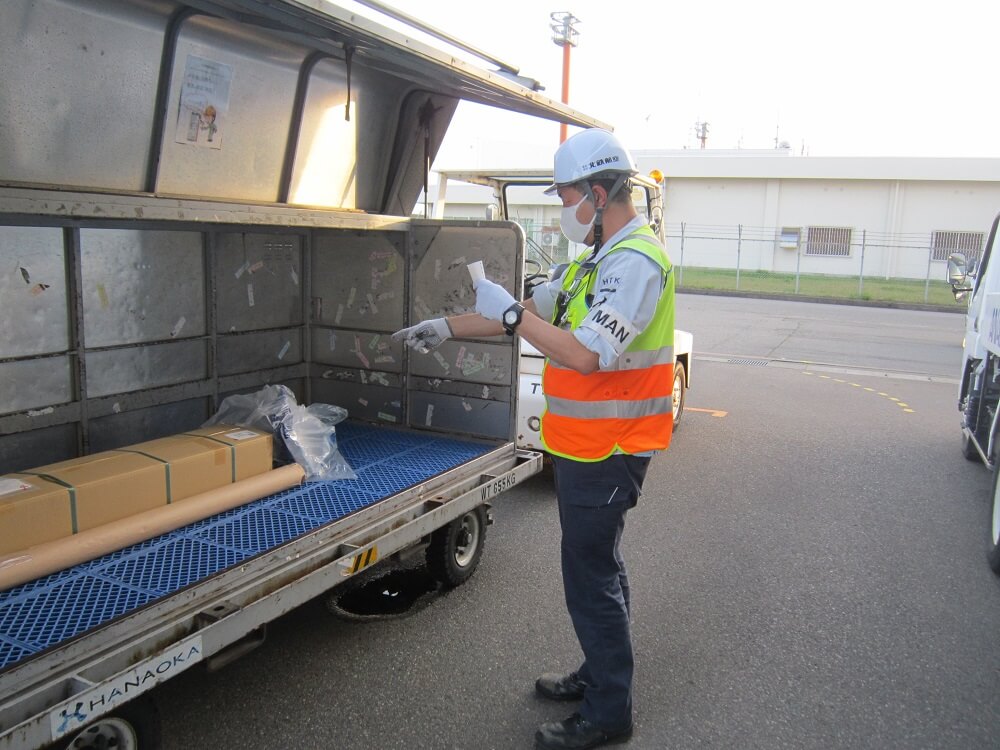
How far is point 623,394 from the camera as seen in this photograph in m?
3.17

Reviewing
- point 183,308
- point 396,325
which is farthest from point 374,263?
point 183,308

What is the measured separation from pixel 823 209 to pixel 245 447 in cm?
3459

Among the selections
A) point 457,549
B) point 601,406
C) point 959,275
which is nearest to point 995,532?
point 457,549

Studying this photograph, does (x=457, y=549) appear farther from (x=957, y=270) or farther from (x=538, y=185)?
(x=957, y=270)

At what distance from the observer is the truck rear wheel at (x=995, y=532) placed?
5.08 m

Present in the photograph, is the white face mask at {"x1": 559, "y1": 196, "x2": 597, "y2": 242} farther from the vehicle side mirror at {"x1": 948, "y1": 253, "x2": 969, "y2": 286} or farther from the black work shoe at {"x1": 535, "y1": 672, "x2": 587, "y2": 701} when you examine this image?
the vehicle side mirror at {"x1": 948, "y1": 253, "x2": 969, "y2": 286}

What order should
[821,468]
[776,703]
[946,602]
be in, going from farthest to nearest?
[821,468], [946,602], [776,703]

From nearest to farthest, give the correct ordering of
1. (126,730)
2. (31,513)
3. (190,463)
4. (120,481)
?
(126,730)
(31,513)
(120,481)
(190,463)

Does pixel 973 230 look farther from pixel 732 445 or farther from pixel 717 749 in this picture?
pixel 717 749

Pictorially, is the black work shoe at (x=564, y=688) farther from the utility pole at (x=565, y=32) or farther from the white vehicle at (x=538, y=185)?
the utility pole at (x=565, y=32)

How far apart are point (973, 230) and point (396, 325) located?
33.5 meters

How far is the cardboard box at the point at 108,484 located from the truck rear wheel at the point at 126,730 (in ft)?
3.26

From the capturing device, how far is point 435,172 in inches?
292

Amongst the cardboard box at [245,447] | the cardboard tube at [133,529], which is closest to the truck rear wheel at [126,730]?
the cardboard tube at [133,529]
